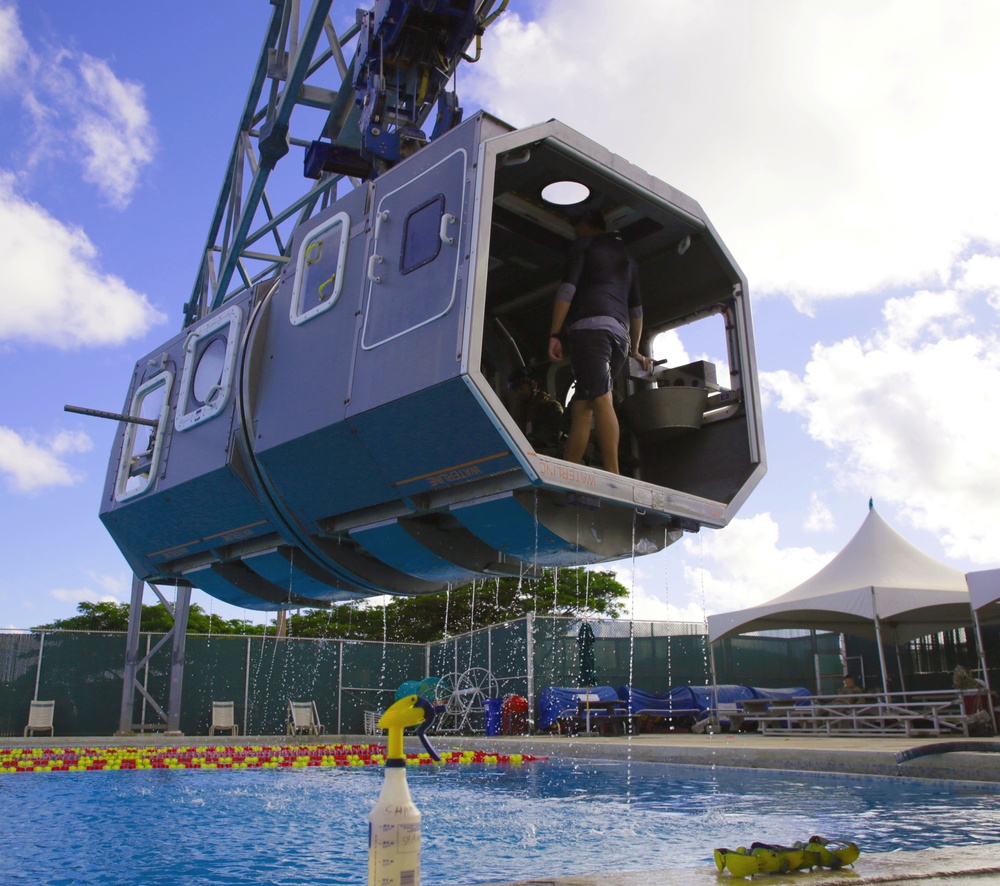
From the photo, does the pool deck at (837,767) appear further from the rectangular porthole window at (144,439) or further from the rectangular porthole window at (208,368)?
the rectangular porthole window at (144,439)

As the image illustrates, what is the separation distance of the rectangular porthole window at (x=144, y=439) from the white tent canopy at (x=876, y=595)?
42.8 ft

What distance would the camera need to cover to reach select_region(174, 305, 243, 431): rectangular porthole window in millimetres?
5012

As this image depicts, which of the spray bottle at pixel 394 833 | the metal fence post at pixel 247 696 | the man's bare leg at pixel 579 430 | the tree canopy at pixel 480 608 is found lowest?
the spray bottle at pixel 394 833

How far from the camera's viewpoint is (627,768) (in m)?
10.6

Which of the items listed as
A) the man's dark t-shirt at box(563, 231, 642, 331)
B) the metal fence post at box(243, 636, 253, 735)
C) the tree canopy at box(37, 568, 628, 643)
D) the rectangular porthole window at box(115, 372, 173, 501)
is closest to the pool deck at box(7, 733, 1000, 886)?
the metal fence post at box(243, 636, 253, 735)

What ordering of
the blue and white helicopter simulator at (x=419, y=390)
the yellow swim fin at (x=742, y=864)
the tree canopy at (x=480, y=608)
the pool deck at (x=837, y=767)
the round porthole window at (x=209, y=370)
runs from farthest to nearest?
1. the tree canopy at (x=480, y=608)
2. the round porthole window at (x=209, y=370)
3. the blue and white helicopter simulator at (x=419, y=390)
4. the yellow swim fin at (x=742, y=864)
5. the pool deck at (x=837, y=767)

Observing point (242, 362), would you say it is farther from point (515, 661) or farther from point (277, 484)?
point (515, 661)

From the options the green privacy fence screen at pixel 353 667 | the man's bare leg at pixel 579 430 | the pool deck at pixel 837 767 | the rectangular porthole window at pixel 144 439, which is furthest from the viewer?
the green privacy fence screen at pixel 353 667

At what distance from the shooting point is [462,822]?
6238 mm

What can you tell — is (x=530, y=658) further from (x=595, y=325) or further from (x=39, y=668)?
(x=595, y=325)

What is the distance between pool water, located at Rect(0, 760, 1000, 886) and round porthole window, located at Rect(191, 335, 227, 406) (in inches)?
100.0

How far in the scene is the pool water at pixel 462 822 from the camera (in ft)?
14.7

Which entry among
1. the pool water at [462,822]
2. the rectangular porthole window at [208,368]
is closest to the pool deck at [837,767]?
the pool water at [462,822]

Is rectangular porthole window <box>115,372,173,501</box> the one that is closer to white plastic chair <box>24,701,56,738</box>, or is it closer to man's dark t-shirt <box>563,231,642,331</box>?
man's dark t-shirt <box>563,231,642,331</box>
